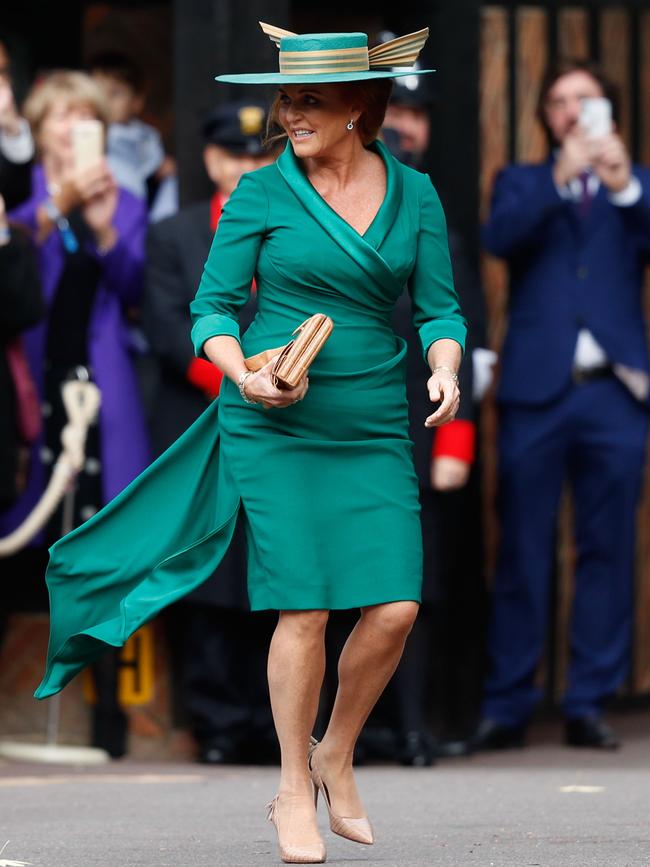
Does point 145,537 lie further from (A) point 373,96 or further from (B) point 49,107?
(B) point 49,107

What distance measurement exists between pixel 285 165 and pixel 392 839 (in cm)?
161

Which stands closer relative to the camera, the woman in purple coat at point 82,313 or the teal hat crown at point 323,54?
the teal hat crown at point 323,54

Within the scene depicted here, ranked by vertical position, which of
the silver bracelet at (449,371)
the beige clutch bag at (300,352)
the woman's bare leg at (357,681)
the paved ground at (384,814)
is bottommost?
the paved ground at (384,814)

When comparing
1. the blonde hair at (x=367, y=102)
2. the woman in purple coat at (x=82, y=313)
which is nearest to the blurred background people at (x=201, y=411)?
the woman in purple coat at (x=82, y=313)

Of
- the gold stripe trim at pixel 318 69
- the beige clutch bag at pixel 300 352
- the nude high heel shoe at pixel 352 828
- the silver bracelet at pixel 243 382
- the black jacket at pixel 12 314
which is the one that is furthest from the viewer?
the black jacket at pixel 12 314

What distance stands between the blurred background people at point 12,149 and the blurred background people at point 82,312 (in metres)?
0.06

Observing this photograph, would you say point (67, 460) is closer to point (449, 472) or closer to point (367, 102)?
point (449, 472)

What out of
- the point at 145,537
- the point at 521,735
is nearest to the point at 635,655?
the point at 521,735

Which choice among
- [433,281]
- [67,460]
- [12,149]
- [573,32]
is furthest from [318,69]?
[573,32]

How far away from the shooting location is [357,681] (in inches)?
191

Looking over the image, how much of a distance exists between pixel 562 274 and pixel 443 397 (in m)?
3.07

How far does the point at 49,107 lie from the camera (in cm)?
740

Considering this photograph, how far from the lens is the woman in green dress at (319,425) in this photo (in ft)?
15.5

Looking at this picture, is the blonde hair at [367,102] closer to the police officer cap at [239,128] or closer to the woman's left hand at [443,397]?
the woman's left hand at [443,397]
